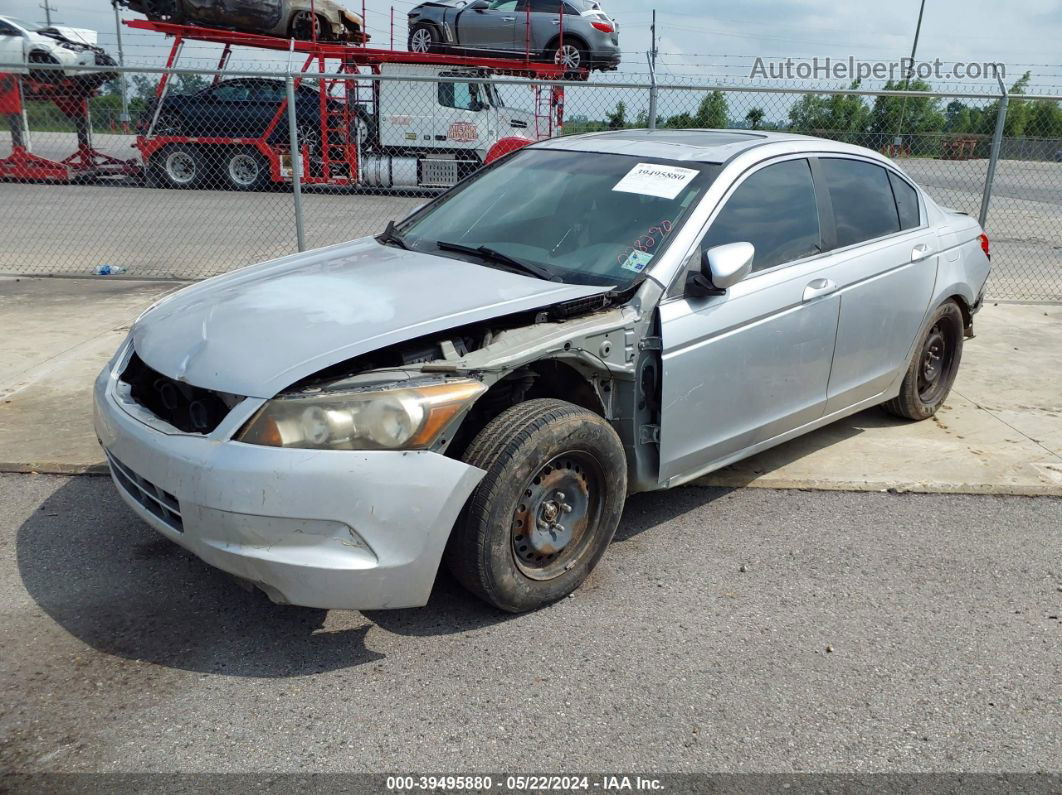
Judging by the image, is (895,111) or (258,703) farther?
(895,111)

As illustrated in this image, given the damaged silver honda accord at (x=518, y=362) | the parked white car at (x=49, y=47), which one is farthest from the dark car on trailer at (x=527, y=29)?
the damaged silver honda accord at (x=518, y=362)

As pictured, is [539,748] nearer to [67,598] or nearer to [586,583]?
[586,583]

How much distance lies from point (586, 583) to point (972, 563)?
168 centimetres

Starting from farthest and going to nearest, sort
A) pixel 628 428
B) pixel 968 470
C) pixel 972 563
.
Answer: pixel 968 470 → pixel 972 563 → pixel 628 428

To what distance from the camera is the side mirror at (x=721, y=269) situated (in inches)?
140

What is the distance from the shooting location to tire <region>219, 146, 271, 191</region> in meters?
16.7

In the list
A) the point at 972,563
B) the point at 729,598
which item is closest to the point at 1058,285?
the point at 972,563

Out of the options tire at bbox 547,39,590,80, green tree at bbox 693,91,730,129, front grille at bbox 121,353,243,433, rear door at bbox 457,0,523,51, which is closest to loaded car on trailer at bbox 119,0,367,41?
rear door at bbox 457,0,523,51

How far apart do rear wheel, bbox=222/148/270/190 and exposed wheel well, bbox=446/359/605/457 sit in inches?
576

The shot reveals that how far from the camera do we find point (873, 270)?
448 centimetres

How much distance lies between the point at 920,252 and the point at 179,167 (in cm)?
1516

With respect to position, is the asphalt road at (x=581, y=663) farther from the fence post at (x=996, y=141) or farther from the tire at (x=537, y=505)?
the fence post at (x=996, y=141)

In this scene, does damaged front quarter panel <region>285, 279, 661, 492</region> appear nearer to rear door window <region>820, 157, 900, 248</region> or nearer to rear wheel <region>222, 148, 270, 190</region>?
rear door window <region>820, 157, 900, 248</region>

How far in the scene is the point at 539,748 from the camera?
2621mm
